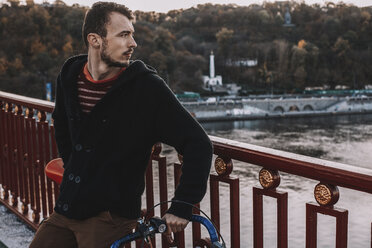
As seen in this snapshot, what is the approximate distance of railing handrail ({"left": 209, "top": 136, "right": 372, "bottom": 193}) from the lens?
3.51 ft

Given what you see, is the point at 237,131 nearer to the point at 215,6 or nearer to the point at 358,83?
the point at 358,83

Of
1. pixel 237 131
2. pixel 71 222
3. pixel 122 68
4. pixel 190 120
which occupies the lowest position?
pixel 237 131

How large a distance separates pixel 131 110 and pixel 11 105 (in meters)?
1.62

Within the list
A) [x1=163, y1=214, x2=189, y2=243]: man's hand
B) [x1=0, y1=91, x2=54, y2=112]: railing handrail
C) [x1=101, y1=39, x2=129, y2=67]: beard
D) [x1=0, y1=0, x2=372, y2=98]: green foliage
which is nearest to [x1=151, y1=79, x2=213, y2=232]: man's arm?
[x1=163, y1=214, x2=189, y2=243]: man's hand

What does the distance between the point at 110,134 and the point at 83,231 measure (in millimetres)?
260

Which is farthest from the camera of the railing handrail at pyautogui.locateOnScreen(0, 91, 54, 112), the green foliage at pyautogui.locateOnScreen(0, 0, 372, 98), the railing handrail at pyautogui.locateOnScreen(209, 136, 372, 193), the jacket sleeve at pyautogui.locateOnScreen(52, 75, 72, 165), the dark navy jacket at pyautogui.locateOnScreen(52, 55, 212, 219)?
the green foliage at pyautogui.locateOnScreen(0, 0, 372, 98)

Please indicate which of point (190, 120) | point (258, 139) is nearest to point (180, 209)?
point (190, 120)

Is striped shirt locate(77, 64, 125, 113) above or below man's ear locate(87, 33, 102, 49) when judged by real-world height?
below

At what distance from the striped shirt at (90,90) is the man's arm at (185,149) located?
0.16 m

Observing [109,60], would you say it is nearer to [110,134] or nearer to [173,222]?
[110,134]

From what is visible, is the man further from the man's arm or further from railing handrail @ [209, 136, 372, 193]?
railing handrail @ [209, 136, 372, 193]

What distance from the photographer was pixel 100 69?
1321mm

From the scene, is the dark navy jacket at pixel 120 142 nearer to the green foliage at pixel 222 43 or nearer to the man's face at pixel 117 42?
the man's face at pixel 117 42

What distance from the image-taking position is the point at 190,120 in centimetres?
120
